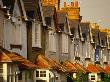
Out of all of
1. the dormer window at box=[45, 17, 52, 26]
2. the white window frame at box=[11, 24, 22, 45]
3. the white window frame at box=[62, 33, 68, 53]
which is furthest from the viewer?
the white window frame at box=[62, 33, 68, 53]

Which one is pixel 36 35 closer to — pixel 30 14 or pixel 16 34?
pixel 30 14

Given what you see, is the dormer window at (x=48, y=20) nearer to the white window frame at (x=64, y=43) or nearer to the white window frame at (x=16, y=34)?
the white window frame at (x=64, y=43)

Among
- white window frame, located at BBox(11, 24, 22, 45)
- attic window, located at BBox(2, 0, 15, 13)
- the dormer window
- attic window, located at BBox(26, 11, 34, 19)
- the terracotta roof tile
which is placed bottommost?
the terracotta roof tile

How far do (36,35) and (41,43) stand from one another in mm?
1720

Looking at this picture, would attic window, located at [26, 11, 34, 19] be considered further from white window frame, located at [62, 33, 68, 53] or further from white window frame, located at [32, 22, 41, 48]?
white window frame, located at [62, 33, 68, 53]

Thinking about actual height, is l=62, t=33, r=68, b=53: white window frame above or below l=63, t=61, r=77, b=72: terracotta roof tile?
above

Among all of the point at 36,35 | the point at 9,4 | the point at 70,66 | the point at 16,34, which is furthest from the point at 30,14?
the point at 70,66

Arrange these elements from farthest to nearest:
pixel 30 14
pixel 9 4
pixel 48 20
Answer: pixel 48 20 < pixel 30 14 < pixel 9 4

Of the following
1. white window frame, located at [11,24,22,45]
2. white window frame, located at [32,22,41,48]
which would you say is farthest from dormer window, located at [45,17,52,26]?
white window frame, located at [11,24,22,45]

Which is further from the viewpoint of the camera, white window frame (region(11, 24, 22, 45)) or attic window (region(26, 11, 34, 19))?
attic window (region(26, 11, 34, 19))

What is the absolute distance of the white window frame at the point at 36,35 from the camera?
132 feet

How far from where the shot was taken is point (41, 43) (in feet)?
140

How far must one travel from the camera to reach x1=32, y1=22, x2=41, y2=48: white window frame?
4038 cm

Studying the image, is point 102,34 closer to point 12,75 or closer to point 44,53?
point 44,53
